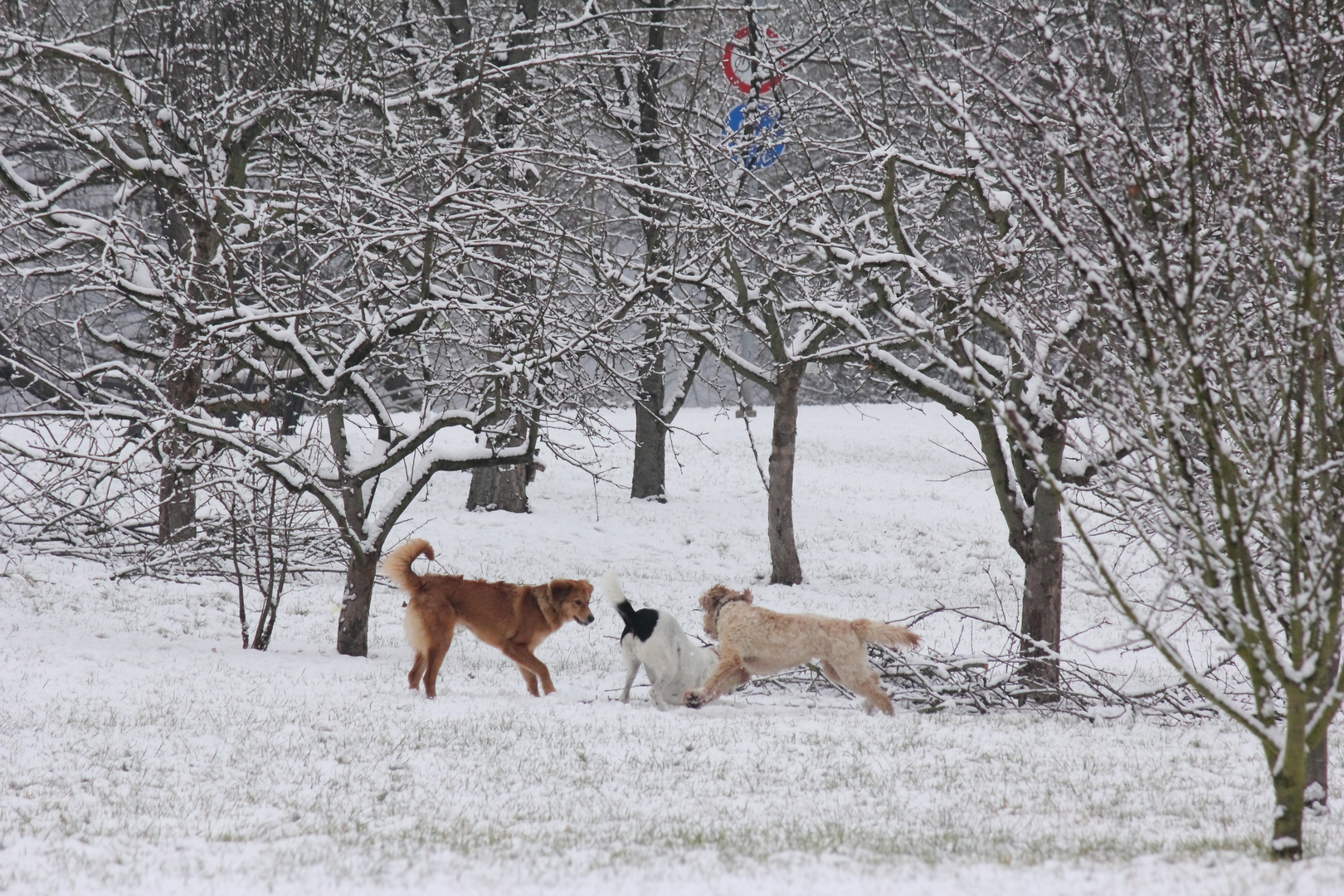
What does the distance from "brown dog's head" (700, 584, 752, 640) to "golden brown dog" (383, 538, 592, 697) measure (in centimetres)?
97

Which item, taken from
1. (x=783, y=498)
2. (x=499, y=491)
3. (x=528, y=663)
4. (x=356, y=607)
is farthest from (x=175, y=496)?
(x=499, y=491)

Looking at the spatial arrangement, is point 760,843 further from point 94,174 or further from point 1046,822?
point 94,174

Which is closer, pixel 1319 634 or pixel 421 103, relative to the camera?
pixel 1319 634

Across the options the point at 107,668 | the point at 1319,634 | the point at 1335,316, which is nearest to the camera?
the point at 1335,316

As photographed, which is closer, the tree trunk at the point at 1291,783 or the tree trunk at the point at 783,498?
the tree trunk at the point at 1291,783

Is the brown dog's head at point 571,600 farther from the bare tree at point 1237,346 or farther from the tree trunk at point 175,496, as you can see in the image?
the bare tree at point 1237,346

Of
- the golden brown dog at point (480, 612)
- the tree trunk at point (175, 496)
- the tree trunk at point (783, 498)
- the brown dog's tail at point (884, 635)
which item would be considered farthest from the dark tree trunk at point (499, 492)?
the brown dog's tail at point (884, 635)

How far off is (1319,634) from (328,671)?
296 inches

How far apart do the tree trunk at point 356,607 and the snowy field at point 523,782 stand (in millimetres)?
295

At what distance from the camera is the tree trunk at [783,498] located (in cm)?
1584

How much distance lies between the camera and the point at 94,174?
38.1ft

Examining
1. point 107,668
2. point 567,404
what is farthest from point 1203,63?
point 107,668

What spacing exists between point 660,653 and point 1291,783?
4.58 metres

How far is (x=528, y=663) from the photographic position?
27.6 feet
